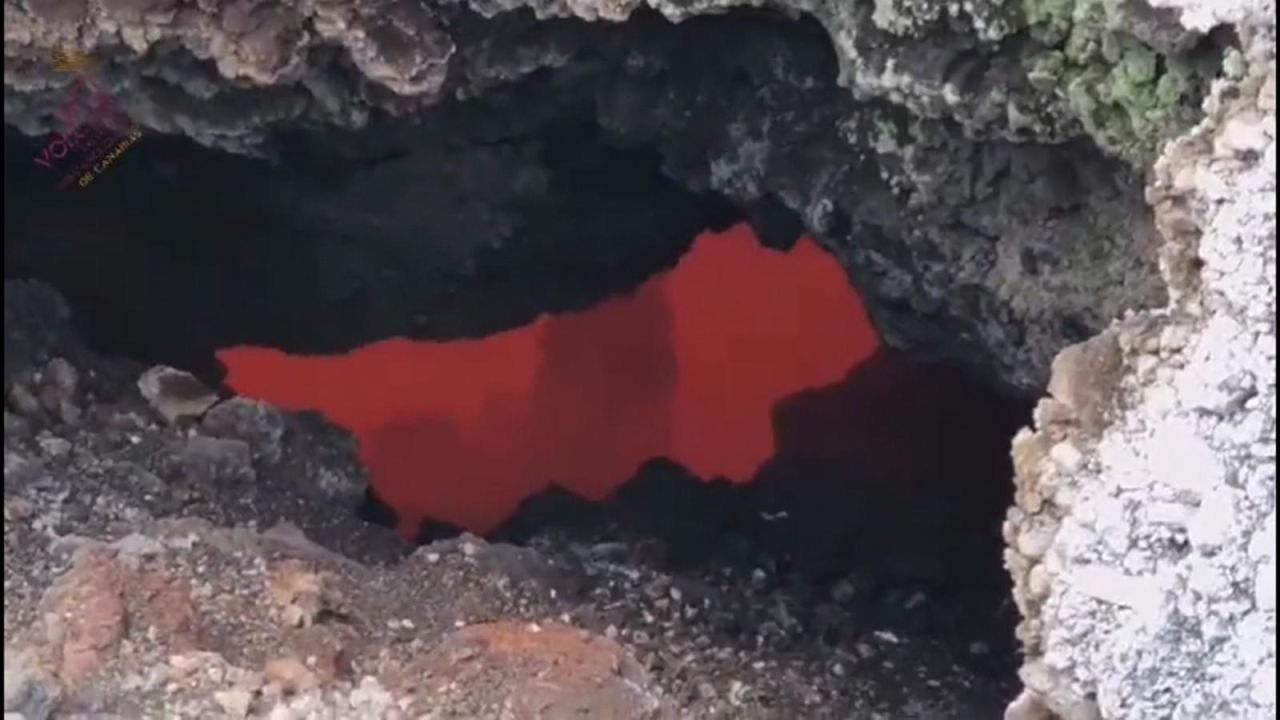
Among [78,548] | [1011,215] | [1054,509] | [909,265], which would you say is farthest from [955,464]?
[78,548]

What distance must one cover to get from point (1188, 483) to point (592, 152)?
1394 mm

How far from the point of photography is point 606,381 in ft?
8.38

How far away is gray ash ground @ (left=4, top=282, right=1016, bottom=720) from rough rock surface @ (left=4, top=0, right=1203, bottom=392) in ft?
0.94

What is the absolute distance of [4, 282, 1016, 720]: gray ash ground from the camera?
5.03 ft

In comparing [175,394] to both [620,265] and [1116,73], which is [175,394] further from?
[1116,73]

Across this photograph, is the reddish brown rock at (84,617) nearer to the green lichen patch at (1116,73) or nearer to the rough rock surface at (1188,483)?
the rough rock surface at (1188,483)

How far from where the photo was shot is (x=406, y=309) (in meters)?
2.52

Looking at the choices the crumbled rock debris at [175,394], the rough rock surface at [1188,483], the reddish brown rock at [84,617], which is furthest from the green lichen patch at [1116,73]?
the crumbled rock debris at [175,394]

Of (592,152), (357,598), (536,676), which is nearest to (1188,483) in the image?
(536,676)

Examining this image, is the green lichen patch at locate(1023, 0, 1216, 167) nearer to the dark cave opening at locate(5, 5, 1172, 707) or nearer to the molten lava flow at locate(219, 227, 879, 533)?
the dark cave opening at locate(5, 5, 1172, 707)

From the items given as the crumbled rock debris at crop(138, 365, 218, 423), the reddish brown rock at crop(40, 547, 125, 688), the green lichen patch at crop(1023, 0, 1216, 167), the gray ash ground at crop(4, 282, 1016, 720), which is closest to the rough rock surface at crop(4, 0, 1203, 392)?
the green lichen patch at crop(1023, 0, 1216, 167)

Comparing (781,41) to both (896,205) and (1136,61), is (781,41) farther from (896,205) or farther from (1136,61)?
(1136,61)

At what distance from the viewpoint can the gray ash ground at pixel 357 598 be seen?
1532mm

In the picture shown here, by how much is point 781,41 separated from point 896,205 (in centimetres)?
27
